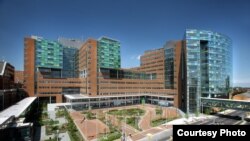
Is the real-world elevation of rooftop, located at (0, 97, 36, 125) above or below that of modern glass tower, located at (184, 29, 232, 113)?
below

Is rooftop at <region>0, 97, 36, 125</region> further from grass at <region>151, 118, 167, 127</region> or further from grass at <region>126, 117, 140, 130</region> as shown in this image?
grass at <region>151, 118, 167, 127</region>

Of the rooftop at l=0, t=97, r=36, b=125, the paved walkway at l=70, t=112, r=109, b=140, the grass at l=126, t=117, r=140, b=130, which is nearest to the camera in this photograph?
the rooftop at l=0, t=97, r=36, b=125

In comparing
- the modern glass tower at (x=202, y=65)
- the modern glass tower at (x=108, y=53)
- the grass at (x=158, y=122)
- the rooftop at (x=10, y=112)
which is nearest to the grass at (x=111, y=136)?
the grass at (x=158, y=122)

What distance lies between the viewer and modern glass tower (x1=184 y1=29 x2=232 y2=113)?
6619 centimetres

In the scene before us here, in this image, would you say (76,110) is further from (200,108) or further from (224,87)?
(224,87)

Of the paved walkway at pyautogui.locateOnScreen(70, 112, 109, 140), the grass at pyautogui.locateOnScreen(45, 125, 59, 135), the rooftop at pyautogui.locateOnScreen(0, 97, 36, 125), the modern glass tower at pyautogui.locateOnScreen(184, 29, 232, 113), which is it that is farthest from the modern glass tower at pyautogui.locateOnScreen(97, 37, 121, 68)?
the rooftop at pyautogui.locateOnScreen(0, 97, 36, 125)

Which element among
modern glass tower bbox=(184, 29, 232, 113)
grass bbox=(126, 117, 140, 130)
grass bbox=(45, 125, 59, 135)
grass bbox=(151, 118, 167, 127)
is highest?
modern glass tower bbox=(184, 29, 232, 113)

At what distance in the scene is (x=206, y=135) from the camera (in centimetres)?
1410

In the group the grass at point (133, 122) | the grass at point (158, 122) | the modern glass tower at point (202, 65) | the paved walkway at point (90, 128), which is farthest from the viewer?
the modern glass tower at point (202, 65)

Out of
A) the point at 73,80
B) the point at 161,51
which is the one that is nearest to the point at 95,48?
the point at 73,80

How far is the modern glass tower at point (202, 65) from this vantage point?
66188mm

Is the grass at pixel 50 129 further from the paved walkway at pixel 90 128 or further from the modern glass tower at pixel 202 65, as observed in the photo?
the modern glass tower at pixel 202 65

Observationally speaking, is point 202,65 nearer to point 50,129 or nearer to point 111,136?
point 111,136

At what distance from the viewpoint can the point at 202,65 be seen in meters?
67.7
